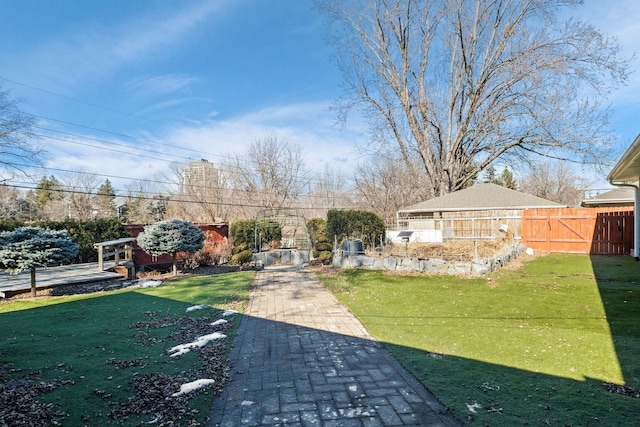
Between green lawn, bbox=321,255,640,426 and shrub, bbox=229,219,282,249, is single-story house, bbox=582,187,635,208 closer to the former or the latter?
green lawn, bbox=321,255,640,426

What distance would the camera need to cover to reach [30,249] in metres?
7.39

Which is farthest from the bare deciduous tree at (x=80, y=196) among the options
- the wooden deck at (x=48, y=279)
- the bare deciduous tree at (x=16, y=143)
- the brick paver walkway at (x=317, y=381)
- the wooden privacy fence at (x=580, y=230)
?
the wooden privacy fence at (x=580, y=230)

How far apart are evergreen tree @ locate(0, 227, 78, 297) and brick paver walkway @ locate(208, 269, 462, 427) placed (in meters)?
5.24

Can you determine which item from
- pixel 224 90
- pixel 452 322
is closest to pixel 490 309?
pixel 452 322

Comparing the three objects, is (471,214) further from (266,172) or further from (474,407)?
(474,407)

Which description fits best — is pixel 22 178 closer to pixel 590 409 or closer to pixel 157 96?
pixel 157 96

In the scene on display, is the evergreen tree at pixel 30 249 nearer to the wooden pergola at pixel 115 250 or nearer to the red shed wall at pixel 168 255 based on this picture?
the wooden pergola at pixel 115 250

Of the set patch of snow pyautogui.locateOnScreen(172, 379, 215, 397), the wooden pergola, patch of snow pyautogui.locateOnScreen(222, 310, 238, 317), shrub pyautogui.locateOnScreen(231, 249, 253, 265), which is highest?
the wooden pergola

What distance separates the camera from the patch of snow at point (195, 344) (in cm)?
401

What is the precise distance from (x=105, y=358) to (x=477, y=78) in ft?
72.9

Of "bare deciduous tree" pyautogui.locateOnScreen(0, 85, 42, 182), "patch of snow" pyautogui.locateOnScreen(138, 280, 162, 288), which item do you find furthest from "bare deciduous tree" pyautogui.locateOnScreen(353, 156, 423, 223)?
"bare deciduous tree" pyautogui.locateOnScreen(0, 85, 42, 182)

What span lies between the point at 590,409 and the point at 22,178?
914 inches

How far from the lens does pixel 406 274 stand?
9633mm

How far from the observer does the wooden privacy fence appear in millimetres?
12922
